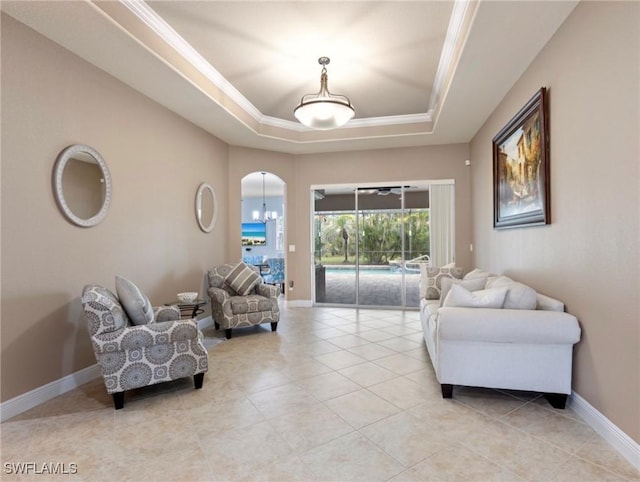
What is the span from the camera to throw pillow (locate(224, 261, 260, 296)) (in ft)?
16.4

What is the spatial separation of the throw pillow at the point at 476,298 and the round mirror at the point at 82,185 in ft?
10.9

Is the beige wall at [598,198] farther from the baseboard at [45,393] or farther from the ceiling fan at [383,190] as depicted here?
the baseboard at [45,393]

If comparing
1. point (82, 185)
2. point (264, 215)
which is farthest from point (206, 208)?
point (264, 215)

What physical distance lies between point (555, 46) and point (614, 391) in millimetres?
2604

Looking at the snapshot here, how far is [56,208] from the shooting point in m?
2.89

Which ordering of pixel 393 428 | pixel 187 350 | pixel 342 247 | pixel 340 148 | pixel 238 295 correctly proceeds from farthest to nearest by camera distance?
pixel 342 247, pixel 340 148, pixel 238 295, pixel 187 350, pixel 393 428

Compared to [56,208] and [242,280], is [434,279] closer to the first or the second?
[242,280]

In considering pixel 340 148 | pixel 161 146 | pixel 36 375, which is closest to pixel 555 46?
pixel 340 148

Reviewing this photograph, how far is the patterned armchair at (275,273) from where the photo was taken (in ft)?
27.9

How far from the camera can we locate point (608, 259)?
2.16 m

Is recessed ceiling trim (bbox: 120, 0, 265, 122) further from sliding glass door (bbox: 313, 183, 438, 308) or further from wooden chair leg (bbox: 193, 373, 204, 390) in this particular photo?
wooden chair leg (bbox: 193, 373, 204, 390)

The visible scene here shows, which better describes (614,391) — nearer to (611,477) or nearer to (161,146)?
(611,477)

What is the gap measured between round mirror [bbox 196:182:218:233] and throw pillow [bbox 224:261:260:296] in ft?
2.61

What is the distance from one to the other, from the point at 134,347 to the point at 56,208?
137 centimetres
